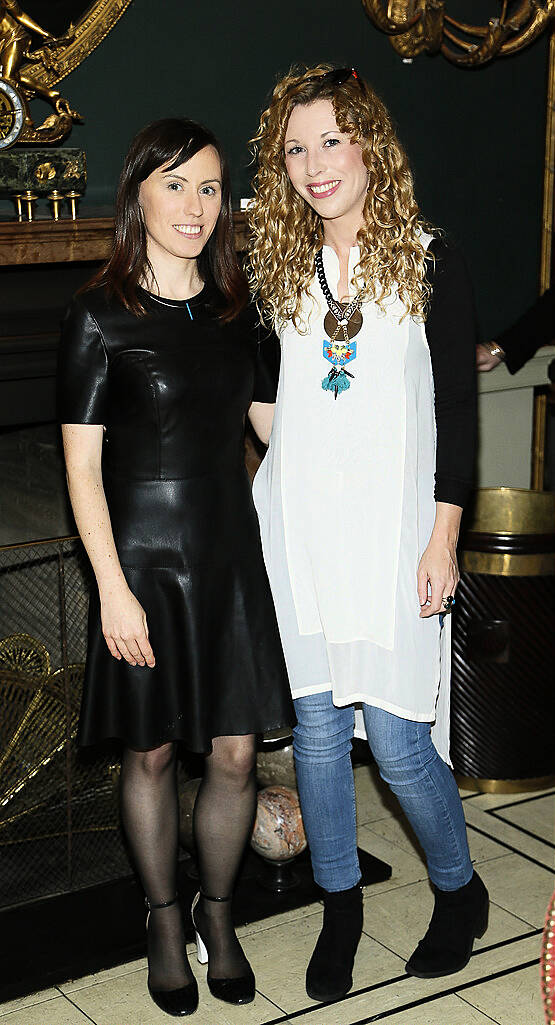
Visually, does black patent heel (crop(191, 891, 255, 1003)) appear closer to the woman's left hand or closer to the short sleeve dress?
the short sleeve dress

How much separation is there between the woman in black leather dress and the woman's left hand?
0.91 feet

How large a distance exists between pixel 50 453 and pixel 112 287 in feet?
3.78

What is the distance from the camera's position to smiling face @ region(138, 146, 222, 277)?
2.20 metres

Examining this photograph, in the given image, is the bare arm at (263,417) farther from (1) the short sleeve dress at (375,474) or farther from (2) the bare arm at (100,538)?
(2) the bare arm at (100,538)

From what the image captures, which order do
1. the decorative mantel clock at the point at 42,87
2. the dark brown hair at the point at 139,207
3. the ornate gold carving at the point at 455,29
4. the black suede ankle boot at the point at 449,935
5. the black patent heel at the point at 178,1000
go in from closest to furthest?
the dark brown hair at the point at 139,207
the black patent heel at the point at 178,1000
the black suede ankle boot at the point at 449,935
the decorative mantel clock at the point at 42,87
the ornate gold carving at the point at 455,29

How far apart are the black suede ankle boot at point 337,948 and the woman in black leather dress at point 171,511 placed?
23 cm

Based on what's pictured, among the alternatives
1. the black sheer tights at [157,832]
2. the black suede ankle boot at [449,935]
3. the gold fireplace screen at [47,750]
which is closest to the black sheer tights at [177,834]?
the black sheer tights at [157,832]

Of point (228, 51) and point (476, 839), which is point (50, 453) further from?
point (476, 839)

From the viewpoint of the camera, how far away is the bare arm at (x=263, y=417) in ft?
8.03

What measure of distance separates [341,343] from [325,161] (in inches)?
12.0

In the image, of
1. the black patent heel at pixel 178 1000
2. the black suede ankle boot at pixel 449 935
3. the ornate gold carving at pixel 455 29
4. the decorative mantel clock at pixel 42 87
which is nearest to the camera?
the black patent heel at pixel 178 1000


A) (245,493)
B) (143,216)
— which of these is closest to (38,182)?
(143,216)

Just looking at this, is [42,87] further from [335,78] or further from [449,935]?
[449,935]

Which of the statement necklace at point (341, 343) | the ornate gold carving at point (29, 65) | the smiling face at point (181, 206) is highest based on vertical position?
the ornate gold carving at point (29, 65)
